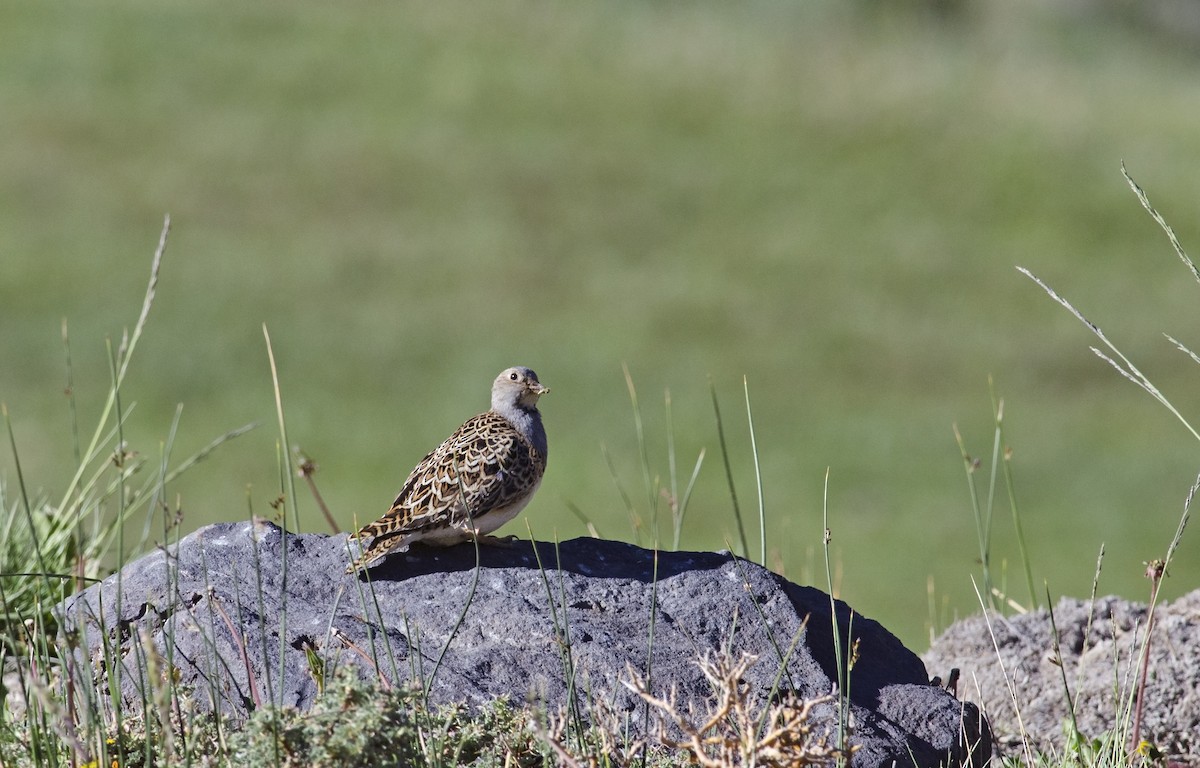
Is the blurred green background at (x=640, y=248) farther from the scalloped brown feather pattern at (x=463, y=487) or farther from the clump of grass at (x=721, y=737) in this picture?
the clump of grass at (x=721, y=737)

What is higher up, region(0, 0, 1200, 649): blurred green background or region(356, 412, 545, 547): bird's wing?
region(0, 0, 1200, 649): blurred green background

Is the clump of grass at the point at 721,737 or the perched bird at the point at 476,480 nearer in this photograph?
the clump of grass at the point at 721,737

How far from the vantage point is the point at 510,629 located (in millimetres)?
3947

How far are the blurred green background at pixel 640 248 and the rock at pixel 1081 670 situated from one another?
28.4ft

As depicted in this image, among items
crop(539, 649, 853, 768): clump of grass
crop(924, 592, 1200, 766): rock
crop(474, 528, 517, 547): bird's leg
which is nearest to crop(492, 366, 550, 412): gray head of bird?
crop(474, 528, 517, 547): bird's leg

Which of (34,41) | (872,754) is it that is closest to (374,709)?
(872,754)

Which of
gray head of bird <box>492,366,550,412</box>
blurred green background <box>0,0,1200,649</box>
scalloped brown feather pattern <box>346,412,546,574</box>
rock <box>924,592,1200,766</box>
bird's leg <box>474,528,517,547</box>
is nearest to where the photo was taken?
scalloped brown feather pattern <box>346,412,546,574</box>

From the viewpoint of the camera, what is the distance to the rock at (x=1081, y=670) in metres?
4.39

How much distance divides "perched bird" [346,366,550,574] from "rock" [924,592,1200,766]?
4.70ft

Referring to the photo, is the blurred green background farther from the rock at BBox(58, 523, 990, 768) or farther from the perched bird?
the rock at BBox(58, 523, 990, 768)

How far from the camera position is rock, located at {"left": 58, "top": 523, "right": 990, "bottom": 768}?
375cm

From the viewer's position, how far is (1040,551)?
52.2ft

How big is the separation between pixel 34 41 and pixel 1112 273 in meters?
18.8

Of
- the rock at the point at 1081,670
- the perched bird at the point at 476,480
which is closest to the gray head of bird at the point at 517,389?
the perched bird at the point at 476,480
